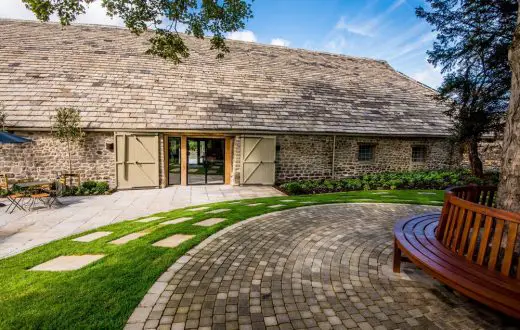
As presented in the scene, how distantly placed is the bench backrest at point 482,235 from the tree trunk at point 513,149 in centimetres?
30

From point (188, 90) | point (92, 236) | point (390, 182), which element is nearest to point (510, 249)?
point (92, 236)

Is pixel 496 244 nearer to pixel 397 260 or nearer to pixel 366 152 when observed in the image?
pixel 397 260

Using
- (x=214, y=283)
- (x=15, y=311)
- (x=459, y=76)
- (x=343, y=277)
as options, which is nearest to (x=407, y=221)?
(x=343, y=277)

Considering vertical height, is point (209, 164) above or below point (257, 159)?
below

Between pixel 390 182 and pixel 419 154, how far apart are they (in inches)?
170

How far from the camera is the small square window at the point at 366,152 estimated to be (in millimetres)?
14375

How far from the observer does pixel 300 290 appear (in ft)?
11.3

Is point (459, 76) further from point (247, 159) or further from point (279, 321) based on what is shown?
point (279, 321)

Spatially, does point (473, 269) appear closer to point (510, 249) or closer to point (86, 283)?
point (510, 249)

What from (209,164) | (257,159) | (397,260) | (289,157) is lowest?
(397,260)

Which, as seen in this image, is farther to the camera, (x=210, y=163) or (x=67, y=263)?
(x=210, y=163)

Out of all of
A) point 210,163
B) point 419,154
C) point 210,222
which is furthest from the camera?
point 210,163

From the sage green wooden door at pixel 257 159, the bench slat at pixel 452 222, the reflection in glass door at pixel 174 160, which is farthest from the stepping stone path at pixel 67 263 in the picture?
the reflection in glass door at pixel 174 160

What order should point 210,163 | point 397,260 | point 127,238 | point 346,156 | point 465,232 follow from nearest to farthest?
point 465,232
point 397,260
point 127,238
point 346,156
point 210,163
